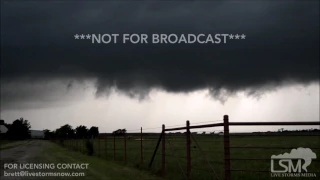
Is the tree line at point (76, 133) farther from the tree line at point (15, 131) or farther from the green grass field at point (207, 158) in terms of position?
the tree line at point (15, 131)

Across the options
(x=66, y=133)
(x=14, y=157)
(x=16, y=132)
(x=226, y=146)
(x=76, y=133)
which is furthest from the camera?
(x=16, y=132)

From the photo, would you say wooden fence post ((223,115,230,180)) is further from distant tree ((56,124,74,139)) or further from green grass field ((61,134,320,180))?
distant tree ((56,124,74,139))

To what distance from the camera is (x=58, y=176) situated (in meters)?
15.4

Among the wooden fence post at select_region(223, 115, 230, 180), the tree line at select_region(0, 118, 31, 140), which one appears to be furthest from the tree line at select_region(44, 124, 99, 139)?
the tree line at select_region(0, 118, 31, 140)

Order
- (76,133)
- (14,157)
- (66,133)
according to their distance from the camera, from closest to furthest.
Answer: (14,157), (76,133), (66,133)

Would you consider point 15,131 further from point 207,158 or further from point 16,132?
point 207,158

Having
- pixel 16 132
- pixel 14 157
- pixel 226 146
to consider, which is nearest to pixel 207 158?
pixel 226 146

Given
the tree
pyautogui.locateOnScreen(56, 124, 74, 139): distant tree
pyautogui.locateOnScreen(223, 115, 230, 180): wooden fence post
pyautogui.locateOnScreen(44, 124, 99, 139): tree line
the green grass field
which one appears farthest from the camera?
pyautogui.locateOnScreen(56, 124, 74, 139): distant tree

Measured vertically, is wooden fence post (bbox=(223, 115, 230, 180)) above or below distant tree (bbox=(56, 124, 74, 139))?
above

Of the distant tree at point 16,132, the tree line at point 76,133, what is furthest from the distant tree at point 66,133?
the distant tree at point 16,132

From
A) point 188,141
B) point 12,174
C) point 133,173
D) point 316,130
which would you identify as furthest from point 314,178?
point 12,174

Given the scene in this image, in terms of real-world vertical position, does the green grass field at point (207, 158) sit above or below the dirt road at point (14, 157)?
above

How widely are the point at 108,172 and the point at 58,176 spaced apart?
232cm

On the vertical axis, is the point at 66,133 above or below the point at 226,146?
below
